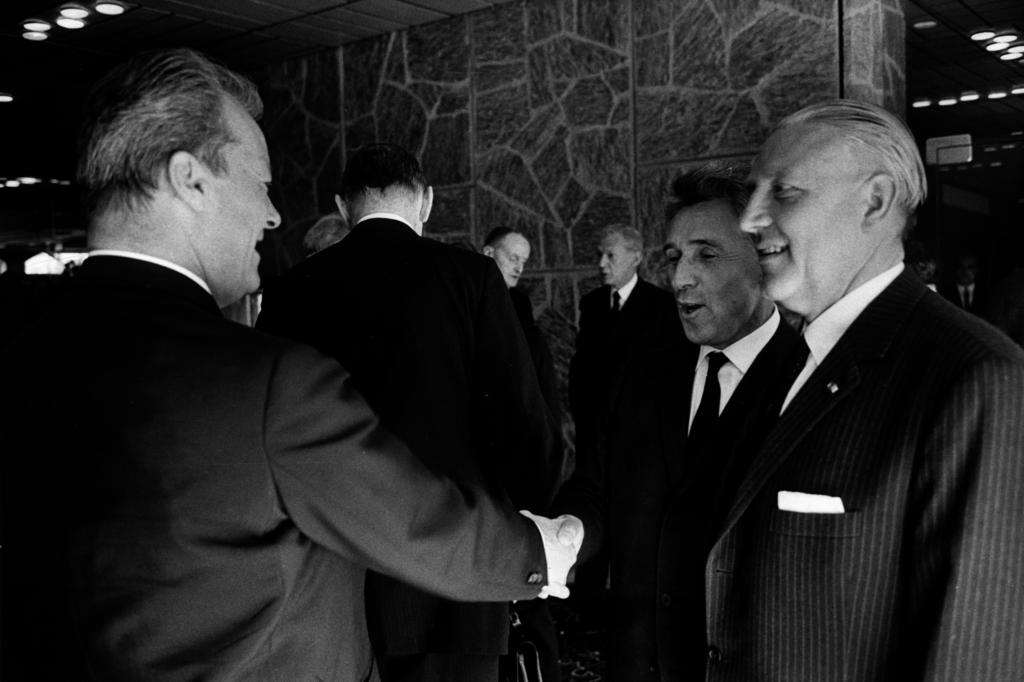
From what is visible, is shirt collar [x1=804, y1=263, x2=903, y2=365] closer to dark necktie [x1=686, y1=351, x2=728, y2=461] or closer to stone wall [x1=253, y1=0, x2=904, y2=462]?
dark necktie [x1=686, y1=351, x2=728, y2=461]

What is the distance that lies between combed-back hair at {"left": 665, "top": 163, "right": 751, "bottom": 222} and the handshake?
771mm

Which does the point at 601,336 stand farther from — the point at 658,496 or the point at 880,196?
the point at 880,196

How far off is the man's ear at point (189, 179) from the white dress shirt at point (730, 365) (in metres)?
1.07

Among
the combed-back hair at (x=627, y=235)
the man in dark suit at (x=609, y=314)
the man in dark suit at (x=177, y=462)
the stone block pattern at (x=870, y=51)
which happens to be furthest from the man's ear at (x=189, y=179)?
the stone block pattern at (x=870, y=51)

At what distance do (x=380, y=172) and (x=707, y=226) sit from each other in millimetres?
1164

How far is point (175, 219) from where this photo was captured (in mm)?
1382

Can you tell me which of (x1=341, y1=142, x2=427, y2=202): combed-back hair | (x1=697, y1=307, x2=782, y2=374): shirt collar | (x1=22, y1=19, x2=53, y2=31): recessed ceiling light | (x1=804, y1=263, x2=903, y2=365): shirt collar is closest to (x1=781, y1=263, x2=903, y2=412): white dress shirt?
(x1=804, y1=263, x2=903, y2=365): shirt collar

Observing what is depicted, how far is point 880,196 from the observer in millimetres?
1497

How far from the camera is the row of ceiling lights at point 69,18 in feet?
21.2

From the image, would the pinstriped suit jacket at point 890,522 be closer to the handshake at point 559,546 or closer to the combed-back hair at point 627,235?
the handshake at point 559,546

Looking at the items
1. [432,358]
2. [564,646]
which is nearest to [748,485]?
[432,358]

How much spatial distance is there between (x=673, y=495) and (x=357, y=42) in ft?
22.0

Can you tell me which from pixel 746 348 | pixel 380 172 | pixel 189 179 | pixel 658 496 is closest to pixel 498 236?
pixel 380 172

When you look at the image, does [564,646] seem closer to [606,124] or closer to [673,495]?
[673,495]
